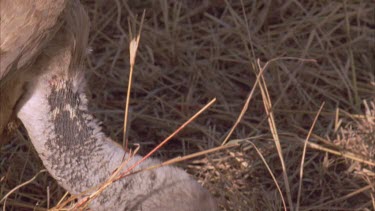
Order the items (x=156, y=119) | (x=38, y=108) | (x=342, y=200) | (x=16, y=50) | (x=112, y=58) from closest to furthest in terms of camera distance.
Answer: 1. (x=16, y=50)
2. (x=38, y=108)
3. (x=342, y=200)
4. (x=156, y=119)
5. (x=112, y=58)

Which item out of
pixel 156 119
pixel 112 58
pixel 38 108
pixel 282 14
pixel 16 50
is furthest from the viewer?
pixel 282 14

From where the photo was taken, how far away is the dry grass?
239cm

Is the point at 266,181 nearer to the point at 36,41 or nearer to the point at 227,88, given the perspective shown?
the point at 227,88

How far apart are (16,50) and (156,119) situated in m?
1.12

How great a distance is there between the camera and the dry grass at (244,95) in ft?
7.83

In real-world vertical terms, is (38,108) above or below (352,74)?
above

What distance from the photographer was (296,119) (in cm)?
262

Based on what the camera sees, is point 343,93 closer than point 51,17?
No

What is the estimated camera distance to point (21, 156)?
94.5 inches

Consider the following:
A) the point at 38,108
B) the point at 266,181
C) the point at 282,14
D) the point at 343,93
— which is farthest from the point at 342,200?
the point at 38,108

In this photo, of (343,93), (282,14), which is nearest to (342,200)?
(343,93)

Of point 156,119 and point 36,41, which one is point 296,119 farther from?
point 36,41

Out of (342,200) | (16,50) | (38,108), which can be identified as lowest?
(342,200)

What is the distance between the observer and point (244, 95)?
2752mm
